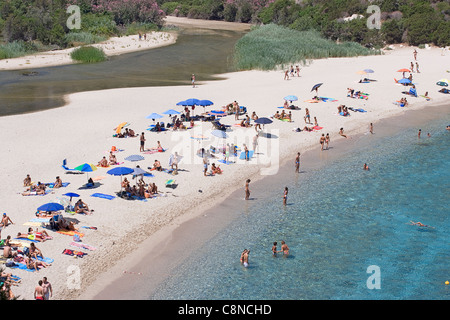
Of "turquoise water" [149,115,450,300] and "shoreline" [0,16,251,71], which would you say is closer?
"turquoise water" [149,115,450,300]

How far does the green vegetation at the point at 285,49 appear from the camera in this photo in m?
64.1

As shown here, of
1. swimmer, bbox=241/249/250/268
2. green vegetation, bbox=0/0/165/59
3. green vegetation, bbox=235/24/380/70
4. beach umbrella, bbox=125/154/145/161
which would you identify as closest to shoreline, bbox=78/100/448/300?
swimmer, bbox=241/249/250/268

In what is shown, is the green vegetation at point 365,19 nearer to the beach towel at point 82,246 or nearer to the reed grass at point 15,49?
the reed grass at point 15,49

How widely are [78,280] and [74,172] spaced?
1155 cm

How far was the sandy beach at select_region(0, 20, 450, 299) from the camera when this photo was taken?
2389 cm

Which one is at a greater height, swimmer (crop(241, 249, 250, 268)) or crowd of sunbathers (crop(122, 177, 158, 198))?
crowd of sunbathers (crop(122, 177, 158, 198))

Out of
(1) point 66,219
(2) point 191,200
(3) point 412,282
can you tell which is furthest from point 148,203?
(3) point 412,282

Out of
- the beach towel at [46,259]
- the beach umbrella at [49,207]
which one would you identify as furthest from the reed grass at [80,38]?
the beach towel at [46,259]

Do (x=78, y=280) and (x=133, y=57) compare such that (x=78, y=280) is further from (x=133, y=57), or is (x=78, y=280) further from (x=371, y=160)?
(x=133, y=57)

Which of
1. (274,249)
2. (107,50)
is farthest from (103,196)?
(107,50)

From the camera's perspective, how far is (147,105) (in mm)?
47156

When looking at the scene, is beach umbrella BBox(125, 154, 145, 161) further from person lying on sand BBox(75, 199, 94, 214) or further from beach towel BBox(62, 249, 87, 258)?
beach towel BBox(62, 249, 87, 258)

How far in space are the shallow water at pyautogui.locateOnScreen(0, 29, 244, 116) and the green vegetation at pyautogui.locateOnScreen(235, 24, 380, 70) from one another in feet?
8.38

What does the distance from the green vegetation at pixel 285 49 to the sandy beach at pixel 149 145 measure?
2.27m
